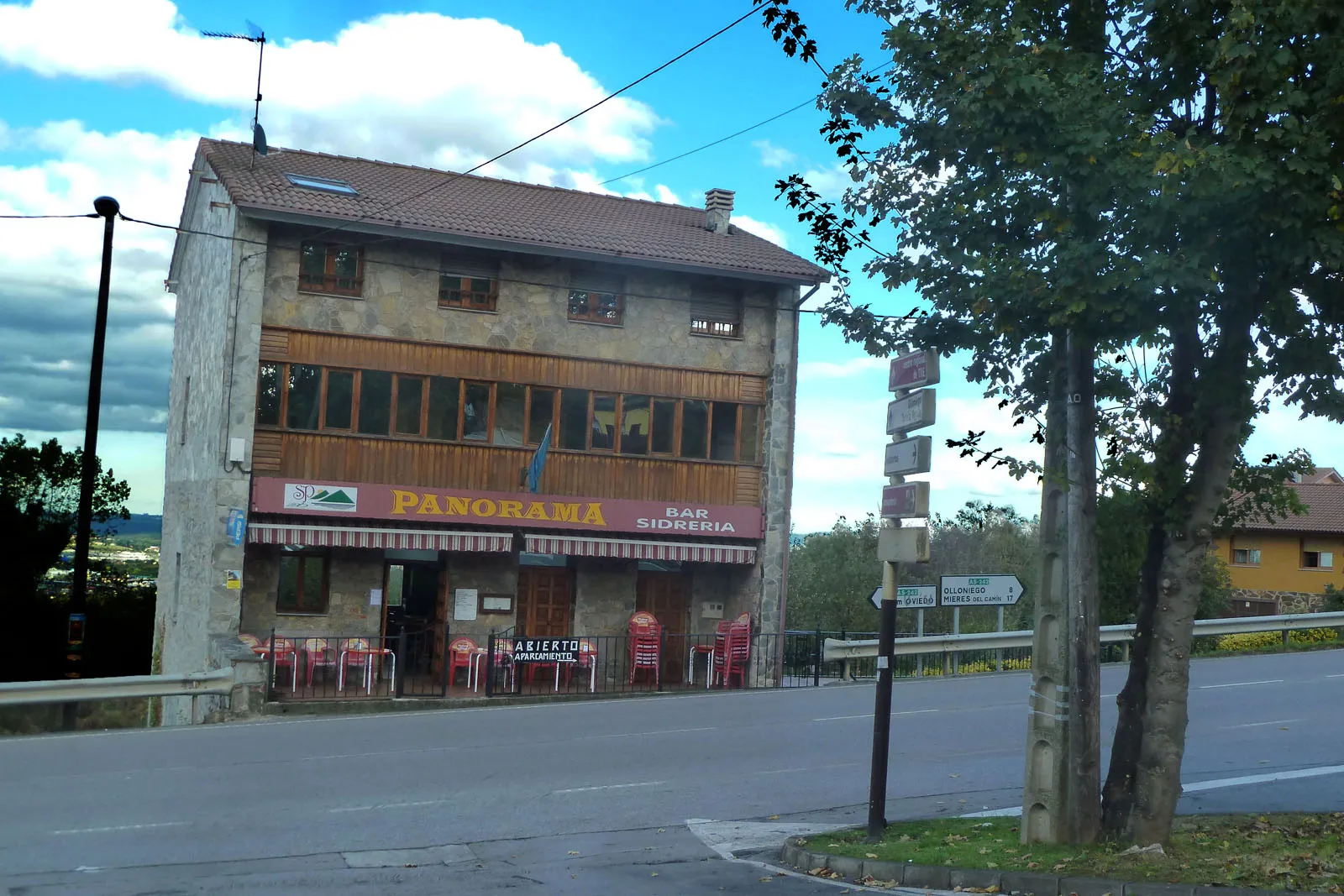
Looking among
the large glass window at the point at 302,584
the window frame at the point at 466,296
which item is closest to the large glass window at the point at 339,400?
the window frame at the point at 466,296

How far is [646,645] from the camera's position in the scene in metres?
24.9

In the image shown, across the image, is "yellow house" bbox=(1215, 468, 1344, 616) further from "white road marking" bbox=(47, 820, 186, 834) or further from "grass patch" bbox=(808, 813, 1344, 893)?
"white road marking" bbox=(47, 820, 186, 834)

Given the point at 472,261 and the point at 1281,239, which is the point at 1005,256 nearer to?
the point at 1281,239

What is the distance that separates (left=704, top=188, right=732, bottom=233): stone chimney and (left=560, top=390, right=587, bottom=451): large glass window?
6.43 m

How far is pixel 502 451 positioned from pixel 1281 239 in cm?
1879

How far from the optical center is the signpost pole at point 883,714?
10281 mm

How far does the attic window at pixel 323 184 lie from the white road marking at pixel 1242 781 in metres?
18.7

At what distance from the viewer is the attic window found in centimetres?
2591

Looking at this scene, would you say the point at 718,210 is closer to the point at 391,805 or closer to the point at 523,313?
the point at 523,313

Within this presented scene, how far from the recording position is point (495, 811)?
11898 millimetres

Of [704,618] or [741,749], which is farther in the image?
[704,618]

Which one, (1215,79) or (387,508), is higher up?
(1215,79)

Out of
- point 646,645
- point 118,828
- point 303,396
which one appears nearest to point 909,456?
point 118,828

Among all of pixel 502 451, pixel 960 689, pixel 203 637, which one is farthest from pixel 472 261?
pixel 960 689
